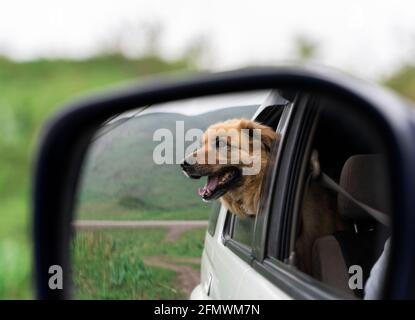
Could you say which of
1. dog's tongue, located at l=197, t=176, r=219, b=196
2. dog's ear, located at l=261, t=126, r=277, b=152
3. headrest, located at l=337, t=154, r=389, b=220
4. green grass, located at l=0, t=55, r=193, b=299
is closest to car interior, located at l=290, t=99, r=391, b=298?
headrest, located at l=337, t=154, r=389, b=220

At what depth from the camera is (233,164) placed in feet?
9.55

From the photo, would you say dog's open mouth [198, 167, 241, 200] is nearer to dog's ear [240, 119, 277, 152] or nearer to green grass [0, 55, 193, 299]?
dog's ear [240, 119, 277, 152]

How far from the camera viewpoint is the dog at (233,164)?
8.59 feet

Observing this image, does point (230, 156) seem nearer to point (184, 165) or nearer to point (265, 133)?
point (265, 133)

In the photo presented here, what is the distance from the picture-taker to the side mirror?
96.0 inches

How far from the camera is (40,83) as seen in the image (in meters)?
23.7

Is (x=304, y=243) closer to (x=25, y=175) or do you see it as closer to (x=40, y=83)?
(x=25, y=175)

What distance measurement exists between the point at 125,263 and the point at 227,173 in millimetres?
559

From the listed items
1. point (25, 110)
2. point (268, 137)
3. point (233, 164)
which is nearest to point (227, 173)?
point (233, 164)

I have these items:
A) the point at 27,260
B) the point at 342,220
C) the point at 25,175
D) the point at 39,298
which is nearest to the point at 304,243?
the point at 342,220

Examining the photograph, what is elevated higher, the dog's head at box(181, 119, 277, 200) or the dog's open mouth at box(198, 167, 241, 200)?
the dog's head at box(181, 119, 277, 200)

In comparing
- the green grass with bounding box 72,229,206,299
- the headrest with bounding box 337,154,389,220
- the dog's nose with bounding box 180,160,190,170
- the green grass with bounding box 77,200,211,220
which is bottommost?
the green grass with bounding box 72,229,206,299

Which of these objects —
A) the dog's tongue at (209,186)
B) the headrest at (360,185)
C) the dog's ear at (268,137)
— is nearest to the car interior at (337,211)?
the headrest at (360,185)
